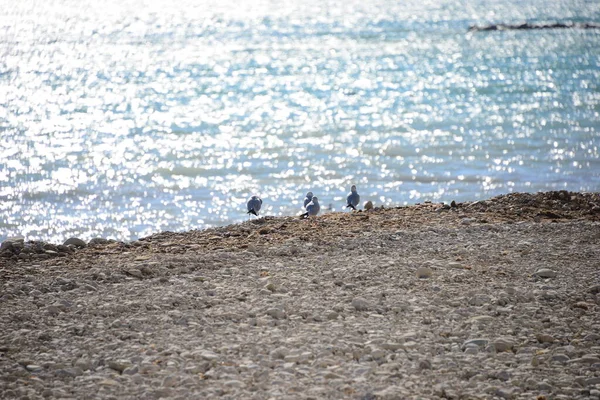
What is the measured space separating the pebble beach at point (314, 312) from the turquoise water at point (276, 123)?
16.7 feet

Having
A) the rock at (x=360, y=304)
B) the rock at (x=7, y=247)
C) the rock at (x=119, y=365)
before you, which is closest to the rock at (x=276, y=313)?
the rock at (x=360, y=304)

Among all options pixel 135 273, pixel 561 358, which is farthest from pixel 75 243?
pixel 561 358

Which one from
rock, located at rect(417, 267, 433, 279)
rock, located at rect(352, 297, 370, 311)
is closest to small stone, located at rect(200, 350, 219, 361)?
rock, located at rect(352, 297, 370, 311)

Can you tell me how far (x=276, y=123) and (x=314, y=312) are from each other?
619 inches

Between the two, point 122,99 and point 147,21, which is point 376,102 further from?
point 147,21

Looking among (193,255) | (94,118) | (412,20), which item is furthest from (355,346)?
(412,20)

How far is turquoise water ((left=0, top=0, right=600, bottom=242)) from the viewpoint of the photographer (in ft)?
50.8

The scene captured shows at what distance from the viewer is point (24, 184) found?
16328 millimetres

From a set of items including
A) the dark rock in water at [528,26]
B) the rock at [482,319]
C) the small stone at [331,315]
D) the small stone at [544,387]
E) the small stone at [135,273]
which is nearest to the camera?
the small stone at [544,387]

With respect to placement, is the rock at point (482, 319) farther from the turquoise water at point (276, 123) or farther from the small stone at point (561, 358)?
the turquoise water at point (276, 123)

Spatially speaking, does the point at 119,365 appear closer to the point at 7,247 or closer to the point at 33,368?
the point at 33,368

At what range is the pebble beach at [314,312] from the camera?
5.95 metres

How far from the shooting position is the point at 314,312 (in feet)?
23.1

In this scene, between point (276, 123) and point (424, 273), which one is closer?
point (424, 273)
